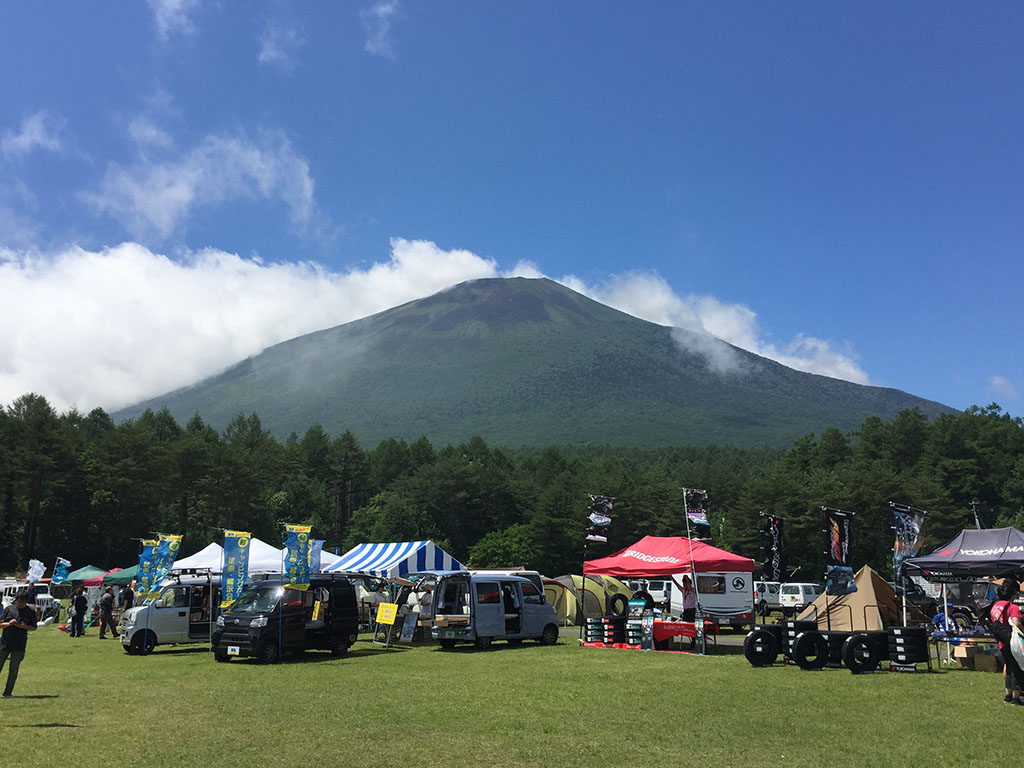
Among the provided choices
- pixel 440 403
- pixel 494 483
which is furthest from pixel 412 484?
pixel 440 403

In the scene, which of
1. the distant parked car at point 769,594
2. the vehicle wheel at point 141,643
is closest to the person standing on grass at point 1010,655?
the vehicle wheel at point 141,643

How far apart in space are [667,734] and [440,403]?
584 ft

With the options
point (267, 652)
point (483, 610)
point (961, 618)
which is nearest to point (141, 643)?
point (267, 652)

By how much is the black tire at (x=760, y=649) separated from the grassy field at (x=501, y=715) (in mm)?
398

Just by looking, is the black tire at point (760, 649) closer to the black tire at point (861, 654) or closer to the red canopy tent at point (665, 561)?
the black tire at point (861, 654)

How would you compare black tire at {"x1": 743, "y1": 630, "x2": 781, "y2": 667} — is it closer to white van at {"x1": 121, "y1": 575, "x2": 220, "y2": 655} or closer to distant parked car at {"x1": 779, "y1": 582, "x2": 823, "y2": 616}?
white van at {"x1": 121, "y1": 575, "x2": 220, "y2": 655}

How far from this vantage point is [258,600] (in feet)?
56.7

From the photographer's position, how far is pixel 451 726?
916 centimetres

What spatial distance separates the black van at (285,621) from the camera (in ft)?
54.2

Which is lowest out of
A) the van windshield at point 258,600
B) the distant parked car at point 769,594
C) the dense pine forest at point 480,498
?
the distant parked car at point 769,594

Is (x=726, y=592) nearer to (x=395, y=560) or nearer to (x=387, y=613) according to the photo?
(x=395, y=560)

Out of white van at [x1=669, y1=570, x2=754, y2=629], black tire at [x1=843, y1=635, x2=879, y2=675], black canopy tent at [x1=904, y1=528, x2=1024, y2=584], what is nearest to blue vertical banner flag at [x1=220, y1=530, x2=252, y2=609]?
white van at [x1=669, y1=570, x2=754, y2=629]

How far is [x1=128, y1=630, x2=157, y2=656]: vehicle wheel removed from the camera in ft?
61.8

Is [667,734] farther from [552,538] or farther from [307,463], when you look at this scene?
[307,463]
